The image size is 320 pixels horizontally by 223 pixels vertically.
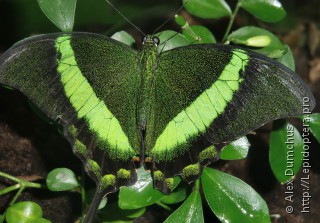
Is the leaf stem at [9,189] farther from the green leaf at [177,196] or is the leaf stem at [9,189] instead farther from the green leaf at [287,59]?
the green leaf at [287,59]

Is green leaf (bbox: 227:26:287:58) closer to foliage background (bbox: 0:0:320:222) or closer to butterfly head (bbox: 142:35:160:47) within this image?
butterfly head (bbox: 142:35:160:47)

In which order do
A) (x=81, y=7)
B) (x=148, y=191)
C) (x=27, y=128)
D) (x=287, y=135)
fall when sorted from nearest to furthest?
(x=148, y=191) < (x=287, y=135) < (x=27, y=128) < (x=81, y=7)

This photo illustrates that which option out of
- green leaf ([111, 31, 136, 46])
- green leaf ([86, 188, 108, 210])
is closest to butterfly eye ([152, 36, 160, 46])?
green leaf ([111, 31, 136, 46])

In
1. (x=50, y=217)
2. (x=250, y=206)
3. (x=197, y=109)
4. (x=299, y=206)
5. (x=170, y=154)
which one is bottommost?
(x=299, y=206)

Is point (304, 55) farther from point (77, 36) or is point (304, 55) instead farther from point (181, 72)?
point (77, 36)

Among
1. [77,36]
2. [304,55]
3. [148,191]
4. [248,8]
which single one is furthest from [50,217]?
[304,55]

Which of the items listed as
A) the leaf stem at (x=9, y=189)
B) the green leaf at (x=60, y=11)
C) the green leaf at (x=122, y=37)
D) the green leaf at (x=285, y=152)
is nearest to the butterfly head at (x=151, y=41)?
the green leaf at (x=122, y=37)

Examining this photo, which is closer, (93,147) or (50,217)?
(93,147)
